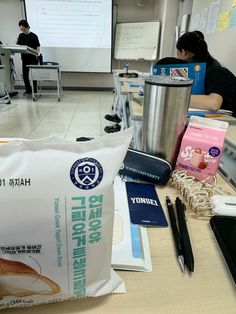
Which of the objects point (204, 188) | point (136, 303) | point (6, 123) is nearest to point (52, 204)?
point (136, 303)

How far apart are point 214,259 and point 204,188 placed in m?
0.23

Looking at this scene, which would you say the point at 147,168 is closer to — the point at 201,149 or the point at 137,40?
the point at 201,149

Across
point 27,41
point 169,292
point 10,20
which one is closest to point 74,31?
point 27,41

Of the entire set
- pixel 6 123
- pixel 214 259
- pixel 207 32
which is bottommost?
pixel 6 123

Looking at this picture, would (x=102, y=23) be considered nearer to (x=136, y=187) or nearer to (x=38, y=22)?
(x=38, y=22)

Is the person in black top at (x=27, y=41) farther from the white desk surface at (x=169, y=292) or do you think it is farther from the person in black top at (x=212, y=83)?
the white desk surface at (x=169, y=292)

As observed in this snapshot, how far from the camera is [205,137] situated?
0.69m

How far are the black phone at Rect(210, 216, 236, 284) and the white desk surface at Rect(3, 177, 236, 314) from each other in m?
0.01

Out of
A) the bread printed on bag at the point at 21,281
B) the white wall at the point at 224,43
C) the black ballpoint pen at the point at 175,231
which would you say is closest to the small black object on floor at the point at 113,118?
the white wall at the point at 224,43

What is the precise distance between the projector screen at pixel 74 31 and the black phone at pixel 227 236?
20.3 ft

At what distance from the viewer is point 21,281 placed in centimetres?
31

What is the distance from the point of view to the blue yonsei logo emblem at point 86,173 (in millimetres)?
302

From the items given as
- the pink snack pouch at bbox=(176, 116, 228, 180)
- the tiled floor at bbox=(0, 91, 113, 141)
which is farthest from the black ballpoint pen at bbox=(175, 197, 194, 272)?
the tiled floor at bbox=(0, 91, 113, 141)

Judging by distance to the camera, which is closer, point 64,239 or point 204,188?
point 64,239
